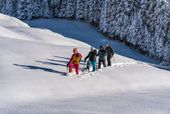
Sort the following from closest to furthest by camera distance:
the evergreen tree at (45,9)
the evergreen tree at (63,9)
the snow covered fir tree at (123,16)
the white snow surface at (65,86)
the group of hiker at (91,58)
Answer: the white snow surface at (65,86) < the group of hiker at (91,58) < the snow covered fir tree at (123,16) < the evergreen tree at (45,9) < the evergreen tree at (63,9)

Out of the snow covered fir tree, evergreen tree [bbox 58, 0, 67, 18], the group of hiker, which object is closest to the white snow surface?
the group of hiker

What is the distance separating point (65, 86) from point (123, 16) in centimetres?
4051

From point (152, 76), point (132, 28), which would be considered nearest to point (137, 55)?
point (132, 28)

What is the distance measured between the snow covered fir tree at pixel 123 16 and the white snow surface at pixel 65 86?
2122cm

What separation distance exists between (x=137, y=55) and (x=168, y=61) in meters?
7.13

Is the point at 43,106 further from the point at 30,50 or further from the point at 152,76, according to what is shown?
the point at 152,76

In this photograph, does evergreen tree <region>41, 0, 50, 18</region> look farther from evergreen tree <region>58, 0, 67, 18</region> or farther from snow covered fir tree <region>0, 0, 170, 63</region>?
evergreen tree <region>58, 0, 67, 18</region>

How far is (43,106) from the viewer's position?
1878cm

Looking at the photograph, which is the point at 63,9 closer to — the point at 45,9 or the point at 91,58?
the point at 45,9

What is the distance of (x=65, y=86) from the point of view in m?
22.6

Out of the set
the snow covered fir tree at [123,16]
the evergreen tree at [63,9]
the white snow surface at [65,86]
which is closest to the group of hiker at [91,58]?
the white snow surface at [65,86]

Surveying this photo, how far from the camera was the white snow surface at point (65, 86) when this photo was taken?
18.8 m

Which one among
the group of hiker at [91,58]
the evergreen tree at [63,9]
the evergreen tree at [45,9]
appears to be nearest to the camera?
the group of hiker at [91,58]

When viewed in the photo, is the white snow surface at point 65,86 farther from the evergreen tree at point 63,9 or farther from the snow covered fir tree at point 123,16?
the evergreen tree at point 63,9
